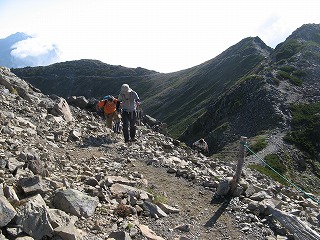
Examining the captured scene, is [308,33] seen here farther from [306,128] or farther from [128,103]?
[128,103]

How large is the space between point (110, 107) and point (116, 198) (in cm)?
1239

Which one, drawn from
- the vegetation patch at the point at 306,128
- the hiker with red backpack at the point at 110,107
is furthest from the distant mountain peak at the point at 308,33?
the hiker with red backpack at the point at 110,107

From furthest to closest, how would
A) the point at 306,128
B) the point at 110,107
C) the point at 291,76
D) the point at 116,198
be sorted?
the point at 291,76 → the point at 306,128 → the point at 110,107 → the point at 116,198

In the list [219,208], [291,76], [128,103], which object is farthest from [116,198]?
[291,76]

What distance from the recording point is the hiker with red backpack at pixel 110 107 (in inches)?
843

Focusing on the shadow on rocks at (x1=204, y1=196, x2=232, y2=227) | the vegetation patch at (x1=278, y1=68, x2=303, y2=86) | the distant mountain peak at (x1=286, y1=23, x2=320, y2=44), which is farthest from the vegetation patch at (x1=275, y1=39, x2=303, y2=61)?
the shadow on rocks at (x1=204, y1=196, x2=232, y2=227)

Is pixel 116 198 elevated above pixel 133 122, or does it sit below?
below

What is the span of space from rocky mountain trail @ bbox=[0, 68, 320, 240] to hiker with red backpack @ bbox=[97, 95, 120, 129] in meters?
4.81

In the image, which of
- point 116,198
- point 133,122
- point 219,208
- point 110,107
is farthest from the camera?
point 110,107

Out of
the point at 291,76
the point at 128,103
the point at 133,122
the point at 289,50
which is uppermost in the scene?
the point at 289,50

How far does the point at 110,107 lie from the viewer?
21.6 m

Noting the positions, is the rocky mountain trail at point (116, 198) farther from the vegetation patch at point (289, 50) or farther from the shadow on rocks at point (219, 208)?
the vegetation patch at point (289, 50)

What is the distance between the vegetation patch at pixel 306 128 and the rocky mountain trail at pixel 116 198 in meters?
40.4

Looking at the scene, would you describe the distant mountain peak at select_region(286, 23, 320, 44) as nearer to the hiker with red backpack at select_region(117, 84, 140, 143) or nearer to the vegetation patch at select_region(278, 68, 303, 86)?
the vegetation patch at select_region(278, 68, 303, 86)
